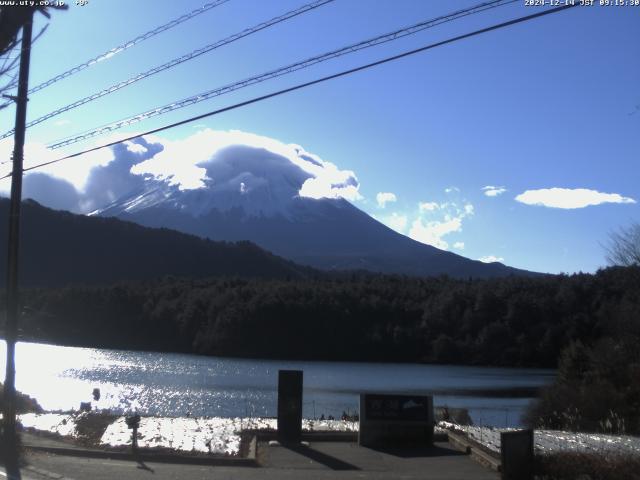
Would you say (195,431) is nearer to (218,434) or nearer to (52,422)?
(218,434)

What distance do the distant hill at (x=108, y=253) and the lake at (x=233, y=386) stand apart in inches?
2537

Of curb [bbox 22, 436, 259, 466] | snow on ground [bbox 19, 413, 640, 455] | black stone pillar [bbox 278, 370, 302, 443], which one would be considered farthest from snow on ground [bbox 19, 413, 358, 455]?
black stone pillar [bbox 278, 370, 302, 443]

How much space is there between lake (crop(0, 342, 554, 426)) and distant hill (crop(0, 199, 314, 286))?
6445cm

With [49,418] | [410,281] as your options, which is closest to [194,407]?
[49,418]

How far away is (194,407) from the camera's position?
38.5 meters

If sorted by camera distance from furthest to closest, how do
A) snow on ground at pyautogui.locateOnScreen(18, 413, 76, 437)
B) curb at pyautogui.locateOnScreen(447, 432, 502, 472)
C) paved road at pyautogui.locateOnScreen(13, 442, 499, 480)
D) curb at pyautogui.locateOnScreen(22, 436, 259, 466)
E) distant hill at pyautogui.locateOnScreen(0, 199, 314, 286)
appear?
distant hill at pyautogui.locateOnScreen(0, 199, 314, 286), snow on ground at pyautogui.locateOnScreen(18, 413, 76, 437), curb at pyautogui.locateOnScreen(22, 436, 259, 466), curb at pyautogui.locateOnScreen(447, 432, 502, 472), paved road at pyautogui.locateOnScreen(13, 442, 499, 480)

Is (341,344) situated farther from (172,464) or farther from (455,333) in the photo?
(172,464)

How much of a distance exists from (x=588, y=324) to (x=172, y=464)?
251 feet

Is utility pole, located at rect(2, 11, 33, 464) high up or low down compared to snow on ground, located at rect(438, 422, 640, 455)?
up

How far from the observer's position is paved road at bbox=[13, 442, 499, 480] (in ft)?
42.7

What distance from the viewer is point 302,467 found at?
13812 millimetres

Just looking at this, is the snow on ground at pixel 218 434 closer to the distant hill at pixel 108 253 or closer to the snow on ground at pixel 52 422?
the snow on ground at pixel 52 422

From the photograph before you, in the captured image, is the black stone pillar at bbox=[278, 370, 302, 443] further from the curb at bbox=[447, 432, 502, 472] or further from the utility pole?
the utility pole

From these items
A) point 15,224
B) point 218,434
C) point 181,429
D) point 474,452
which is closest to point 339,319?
point 181,429
